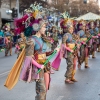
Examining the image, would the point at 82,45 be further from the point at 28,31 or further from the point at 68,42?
the point at 28,31

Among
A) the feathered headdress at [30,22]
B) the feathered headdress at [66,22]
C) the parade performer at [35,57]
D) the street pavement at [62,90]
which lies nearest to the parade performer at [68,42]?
the feathered headdress at [66,22]

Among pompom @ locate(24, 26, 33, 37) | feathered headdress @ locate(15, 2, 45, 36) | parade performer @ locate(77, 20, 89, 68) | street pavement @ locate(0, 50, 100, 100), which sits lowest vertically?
street pavement @ locate(0, 50, 100, 100)

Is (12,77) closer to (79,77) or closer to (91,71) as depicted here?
(79,77)

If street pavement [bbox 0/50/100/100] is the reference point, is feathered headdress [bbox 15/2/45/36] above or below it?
above

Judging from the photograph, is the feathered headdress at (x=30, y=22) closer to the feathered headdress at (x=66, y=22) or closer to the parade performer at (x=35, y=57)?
the parade performer at (x=35, y=57)

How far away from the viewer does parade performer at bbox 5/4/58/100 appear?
566 cm

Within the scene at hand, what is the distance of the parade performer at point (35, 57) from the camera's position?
5.66 meters

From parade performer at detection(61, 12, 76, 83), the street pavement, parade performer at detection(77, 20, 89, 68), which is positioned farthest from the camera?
parade performer at detection(77, 20, 89, 68)

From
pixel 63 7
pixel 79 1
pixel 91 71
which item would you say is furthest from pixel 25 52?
pixel 79 1

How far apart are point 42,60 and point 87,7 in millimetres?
60534

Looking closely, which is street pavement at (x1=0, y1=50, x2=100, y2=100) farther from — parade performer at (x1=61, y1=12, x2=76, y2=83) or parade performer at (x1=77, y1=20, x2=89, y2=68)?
parade performer at (x1=77, y1=20, x2=89, y2=68)

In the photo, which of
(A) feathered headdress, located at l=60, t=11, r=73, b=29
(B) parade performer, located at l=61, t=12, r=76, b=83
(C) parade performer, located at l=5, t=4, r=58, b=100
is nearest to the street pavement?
(B) parade performer, located at l=61, t=12, r=76, b=83

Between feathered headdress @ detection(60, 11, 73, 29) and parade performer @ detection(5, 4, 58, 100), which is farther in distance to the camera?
feathered headdress @ detection(60, 11, 73, 29)

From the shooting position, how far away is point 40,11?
6.02 meters
